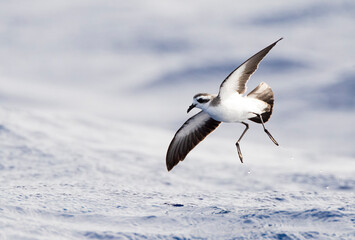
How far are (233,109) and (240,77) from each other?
0.55 meters

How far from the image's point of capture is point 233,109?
8586 mm

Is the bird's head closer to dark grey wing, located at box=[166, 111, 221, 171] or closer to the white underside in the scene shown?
the white underside

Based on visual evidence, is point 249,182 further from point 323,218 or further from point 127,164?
point 323,218

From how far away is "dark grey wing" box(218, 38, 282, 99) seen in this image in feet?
26.3

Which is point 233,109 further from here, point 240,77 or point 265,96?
point 265,96

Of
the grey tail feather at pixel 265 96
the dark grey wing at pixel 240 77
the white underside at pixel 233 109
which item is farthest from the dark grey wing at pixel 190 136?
the dark grey wing at pixel 240 77

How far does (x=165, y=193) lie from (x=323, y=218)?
523 centimetres

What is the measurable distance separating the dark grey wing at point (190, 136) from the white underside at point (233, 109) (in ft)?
4.79

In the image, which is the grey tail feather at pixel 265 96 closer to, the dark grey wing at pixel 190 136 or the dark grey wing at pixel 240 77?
the dark grey wing at pixel 240 77

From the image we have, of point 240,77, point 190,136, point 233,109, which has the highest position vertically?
point 240,77

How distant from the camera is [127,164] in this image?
1894 centimetres

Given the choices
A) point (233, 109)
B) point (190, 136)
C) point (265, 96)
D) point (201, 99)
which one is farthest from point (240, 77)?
point (190, 136)

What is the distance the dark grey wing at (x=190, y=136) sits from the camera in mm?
10203

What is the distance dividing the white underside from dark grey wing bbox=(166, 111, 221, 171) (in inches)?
57.5
